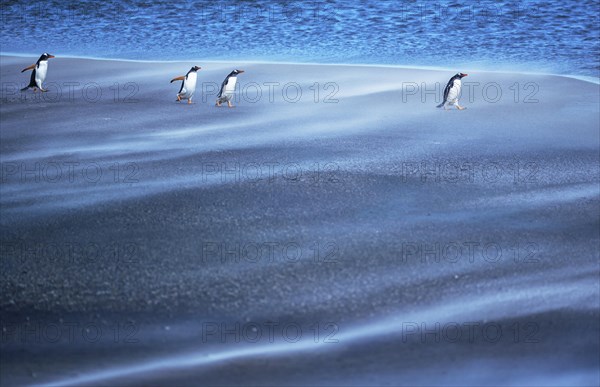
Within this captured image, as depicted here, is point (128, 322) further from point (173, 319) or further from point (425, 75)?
point (425, 75)

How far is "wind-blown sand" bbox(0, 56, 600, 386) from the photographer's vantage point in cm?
347

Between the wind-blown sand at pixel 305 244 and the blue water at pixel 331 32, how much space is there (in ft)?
8.30

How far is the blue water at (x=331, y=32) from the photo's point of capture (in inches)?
400

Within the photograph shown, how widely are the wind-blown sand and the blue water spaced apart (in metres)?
2.53

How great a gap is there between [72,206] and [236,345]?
80.4 inches

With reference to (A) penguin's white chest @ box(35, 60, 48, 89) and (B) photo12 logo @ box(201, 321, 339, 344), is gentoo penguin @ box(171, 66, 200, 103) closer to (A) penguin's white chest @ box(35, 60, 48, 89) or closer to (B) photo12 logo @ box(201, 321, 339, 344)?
(A) penguin's white chest @ box(35, 60, 48, 89)

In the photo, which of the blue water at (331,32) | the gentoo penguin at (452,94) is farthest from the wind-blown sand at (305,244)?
the blue water at (331,32)

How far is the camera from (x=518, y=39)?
35.7ft

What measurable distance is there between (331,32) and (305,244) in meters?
7.52

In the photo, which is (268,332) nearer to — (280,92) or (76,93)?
(280,92)

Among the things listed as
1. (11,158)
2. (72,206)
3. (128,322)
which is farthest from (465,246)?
(11,158)

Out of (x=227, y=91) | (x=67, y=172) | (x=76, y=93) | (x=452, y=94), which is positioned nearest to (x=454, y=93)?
(x=452, y=94)

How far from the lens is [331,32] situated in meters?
11.6

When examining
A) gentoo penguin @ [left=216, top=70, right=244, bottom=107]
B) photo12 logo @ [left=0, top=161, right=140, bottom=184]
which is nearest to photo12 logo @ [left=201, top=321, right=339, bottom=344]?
photo12 logo @ [left=0, top=161, right=140, bottom=184]
